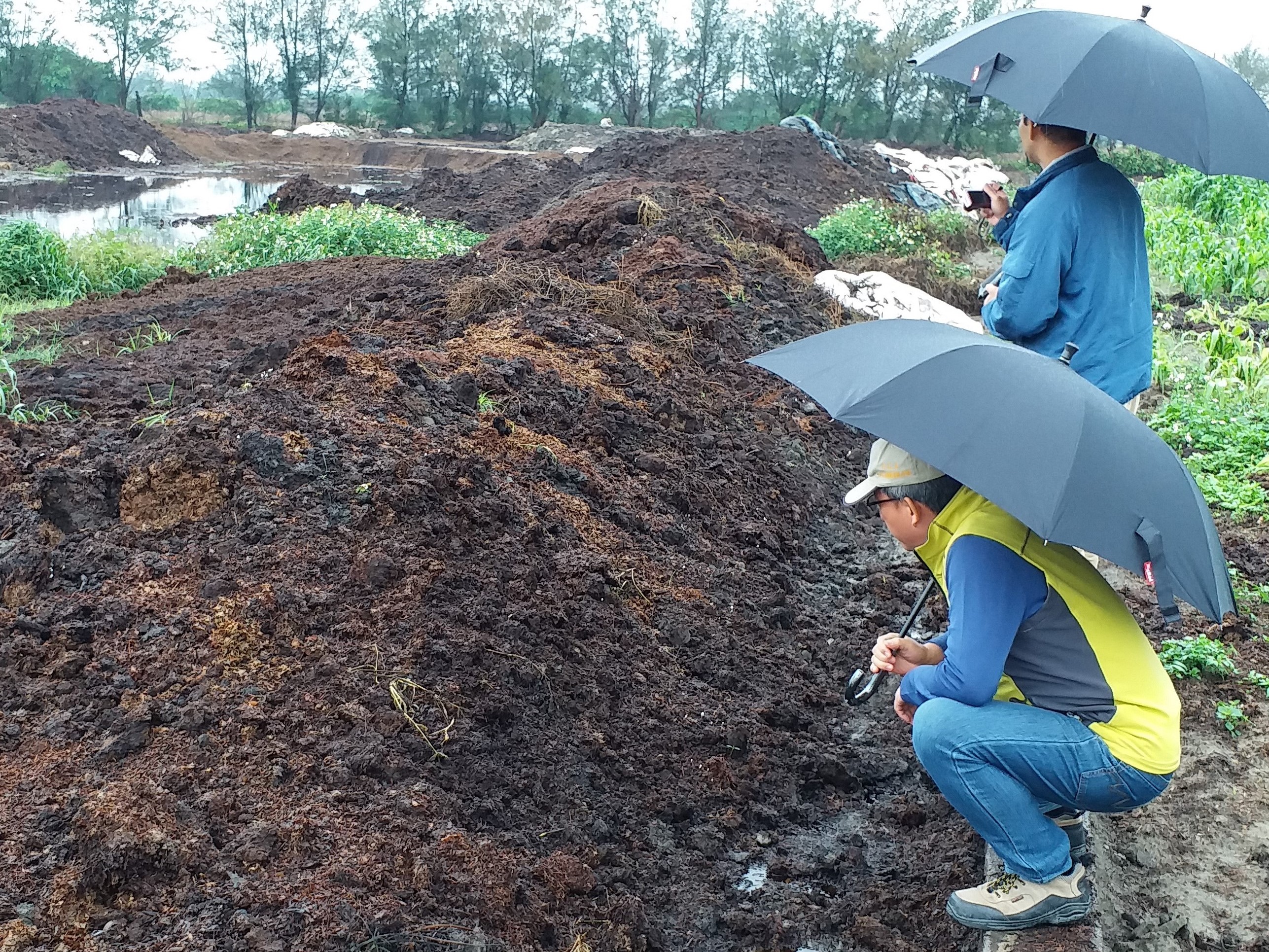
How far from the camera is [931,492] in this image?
2619 mm

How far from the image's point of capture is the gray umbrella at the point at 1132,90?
341 centimetres

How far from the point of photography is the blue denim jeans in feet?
8.25

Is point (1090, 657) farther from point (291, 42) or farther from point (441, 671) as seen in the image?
point (291, 42)

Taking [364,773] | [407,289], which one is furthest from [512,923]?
[407,289]

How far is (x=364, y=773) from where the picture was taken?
9.89 ft

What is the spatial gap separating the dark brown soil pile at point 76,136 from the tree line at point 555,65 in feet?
43.2

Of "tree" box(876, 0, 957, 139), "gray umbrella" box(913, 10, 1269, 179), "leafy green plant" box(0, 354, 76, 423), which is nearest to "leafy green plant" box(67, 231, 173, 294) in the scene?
"leafy green plant" box(0, 354, 76, 423)

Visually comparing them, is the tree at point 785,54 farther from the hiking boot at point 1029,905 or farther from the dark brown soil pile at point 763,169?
the hiking boot at point 1029,905

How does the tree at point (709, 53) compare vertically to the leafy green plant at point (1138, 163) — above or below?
above

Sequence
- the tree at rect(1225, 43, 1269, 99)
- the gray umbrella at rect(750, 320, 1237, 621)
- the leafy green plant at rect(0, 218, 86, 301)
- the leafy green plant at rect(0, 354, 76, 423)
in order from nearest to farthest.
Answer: the gray umbrella at rect(750, 320, 1237, 621)
the leafy green plant at rect(0, 354, 76, 423)
the leafy green plant at rect(0, 218, 86, 301)
the tree at rect(1225, 43, 1269, 99)

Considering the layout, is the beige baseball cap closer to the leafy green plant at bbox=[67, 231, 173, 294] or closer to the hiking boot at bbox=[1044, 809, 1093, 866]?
the hiking boot at bbox=[1044, 809, 1093, 866]

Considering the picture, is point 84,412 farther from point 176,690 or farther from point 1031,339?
point 1031,339

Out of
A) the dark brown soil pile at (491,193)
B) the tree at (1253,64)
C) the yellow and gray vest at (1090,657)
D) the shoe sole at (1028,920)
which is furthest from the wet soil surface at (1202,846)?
the tree at (1253,64)

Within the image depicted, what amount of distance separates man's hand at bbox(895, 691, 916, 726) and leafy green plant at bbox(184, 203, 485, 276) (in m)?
8.92
